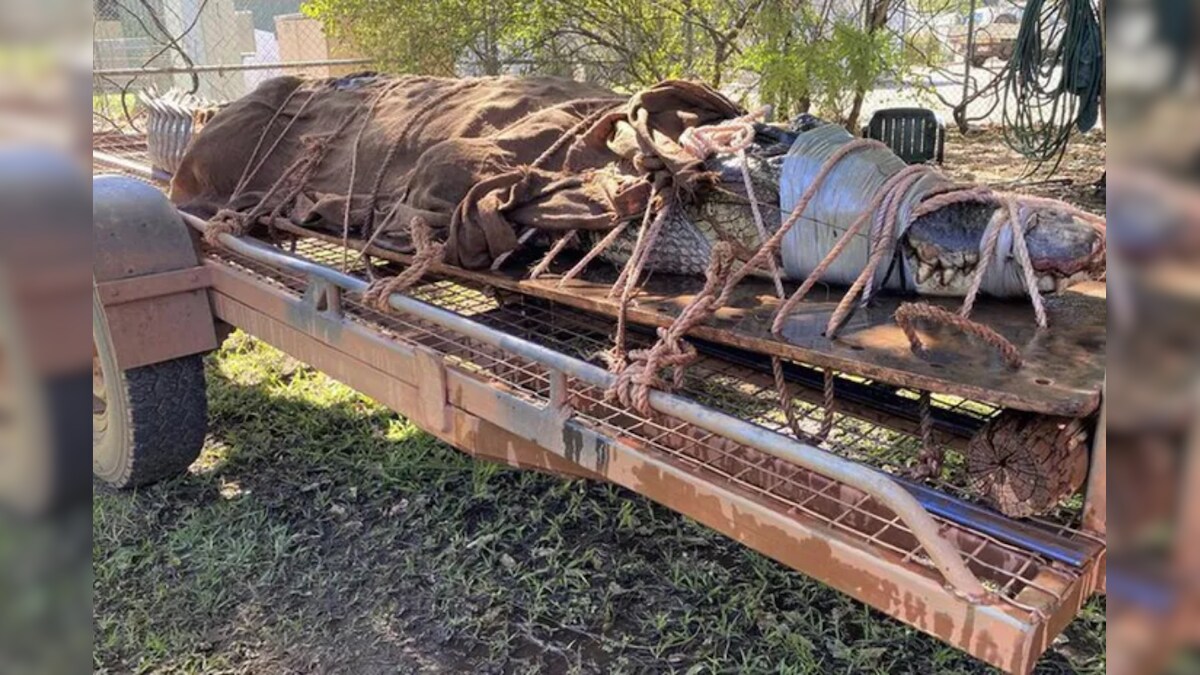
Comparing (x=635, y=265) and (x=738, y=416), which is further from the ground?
(x=635, y=265)

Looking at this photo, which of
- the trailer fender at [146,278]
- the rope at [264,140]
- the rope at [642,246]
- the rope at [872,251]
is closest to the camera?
the rope at [872,251]

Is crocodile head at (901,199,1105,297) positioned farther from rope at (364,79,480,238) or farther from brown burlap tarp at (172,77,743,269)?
rope at (364,79,480,238)

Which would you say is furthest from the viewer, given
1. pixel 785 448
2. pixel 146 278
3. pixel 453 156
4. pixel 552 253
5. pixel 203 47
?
pixel 203 47

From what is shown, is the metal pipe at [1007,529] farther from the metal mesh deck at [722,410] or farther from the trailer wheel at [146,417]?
the trailer wheel at [146,417]

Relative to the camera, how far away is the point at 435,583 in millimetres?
3068

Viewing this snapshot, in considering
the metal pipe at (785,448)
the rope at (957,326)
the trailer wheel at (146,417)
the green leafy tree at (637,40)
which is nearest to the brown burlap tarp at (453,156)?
the metal pipe at (785,448)

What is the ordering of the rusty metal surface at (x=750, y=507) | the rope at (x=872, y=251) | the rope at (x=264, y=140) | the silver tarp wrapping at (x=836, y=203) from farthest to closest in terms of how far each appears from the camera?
the rope at (x=264, y=140) < the silver tarp wrapping at (x=836, y=203) < the rope at (x=872, y=251) < the rusty metal surface at (x=750, y=507)

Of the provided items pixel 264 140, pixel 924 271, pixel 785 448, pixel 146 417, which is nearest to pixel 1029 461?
pixel 785 448

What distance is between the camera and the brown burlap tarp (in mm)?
2832

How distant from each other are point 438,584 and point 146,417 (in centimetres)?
122

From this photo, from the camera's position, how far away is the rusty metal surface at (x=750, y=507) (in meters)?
1.63

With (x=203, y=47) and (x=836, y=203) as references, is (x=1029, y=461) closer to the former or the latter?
(x=836, y=203)

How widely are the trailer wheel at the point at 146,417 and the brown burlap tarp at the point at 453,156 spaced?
630mm

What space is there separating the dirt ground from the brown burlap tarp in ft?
3.21
